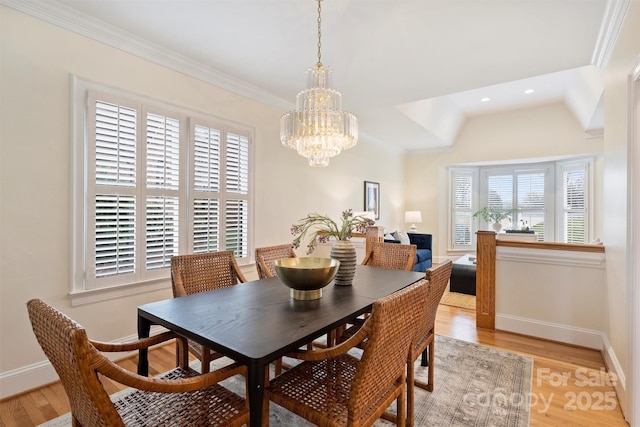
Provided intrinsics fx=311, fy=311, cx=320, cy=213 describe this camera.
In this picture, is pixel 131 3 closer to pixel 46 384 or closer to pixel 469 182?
pixel 46 384

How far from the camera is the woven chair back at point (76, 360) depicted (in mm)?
886

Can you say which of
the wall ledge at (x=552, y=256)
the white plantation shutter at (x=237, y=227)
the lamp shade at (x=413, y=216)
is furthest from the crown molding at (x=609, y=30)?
the lamp shade at (x=413, y=216)

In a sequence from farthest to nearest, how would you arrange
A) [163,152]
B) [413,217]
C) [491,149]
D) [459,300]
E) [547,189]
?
[413,217]
[547,189]
[491,149]
[459,300]
[163,152]

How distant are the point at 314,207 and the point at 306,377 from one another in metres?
3.42

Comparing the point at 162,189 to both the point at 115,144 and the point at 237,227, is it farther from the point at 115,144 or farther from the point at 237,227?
the point at 237,227

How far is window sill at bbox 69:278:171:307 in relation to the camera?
241cm

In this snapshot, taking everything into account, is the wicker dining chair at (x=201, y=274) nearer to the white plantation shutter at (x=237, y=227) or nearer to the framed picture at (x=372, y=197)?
the white plantation shutter at (x=237, y=227)

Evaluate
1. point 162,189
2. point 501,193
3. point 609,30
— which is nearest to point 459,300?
point 609,30

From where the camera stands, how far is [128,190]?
8.70ft

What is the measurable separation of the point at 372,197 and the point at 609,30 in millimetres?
4276

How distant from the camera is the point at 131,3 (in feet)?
7.32

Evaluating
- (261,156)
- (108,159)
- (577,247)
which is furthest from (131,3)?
(577,247)

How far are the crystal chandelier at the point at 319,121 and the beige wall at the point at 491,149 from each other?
5.22 m

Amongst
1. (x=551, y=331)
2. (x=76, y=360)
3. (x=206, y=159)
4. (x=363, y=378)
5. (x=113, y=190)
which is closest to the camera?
(x=76, y=360)
